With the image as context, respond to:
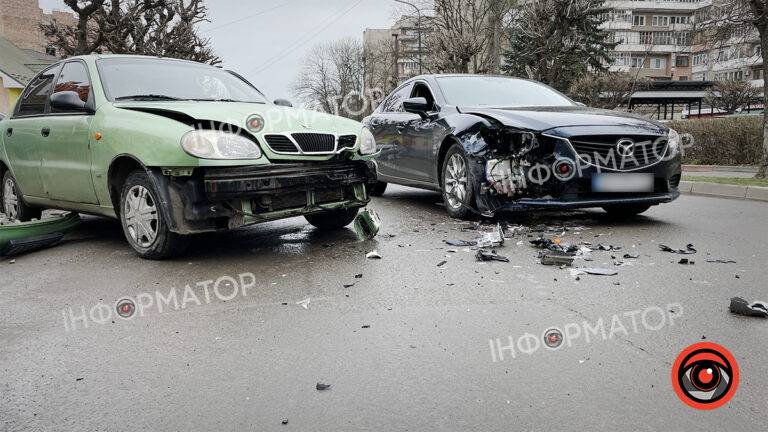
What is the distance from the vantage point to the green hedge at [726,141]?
1697 centimetres

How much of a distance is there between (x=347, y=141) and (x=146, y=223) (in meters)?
1.86

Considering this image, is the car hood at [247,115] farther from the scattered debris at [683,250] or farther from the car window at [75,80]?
the scattered debris at [683,250]

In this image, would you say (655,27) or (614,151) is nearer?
(614,151)

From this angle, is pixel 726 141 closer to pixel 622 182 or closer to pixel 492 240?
pixel 622 182

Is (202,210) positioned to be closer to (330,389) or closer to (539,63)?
(330,389)

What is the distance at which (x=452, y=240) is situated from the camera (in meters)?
5.76

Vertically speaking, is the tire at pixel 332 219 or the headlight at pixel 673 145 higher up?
the headlight at pixel 673 145

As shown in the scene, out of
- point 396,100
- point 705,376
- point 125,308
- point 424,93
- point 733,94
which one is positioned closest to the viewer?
point 705,376

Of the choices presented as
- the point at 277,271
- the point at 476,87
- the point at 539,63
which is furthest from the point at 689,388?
the point at 539,63

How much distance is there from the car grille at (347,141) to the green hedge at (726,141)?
15.2 m

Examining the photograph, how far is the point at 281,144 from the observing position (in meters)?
5.00

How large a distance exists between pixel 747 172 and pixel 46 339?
670 inches

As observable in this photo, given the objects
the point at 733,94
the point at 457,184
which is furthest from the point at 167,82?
the point at 733,94

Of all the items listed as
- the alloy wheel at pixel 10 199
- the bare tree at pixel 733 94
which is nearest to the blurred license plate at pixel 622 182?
the alloy wheel at pixel 10 199
